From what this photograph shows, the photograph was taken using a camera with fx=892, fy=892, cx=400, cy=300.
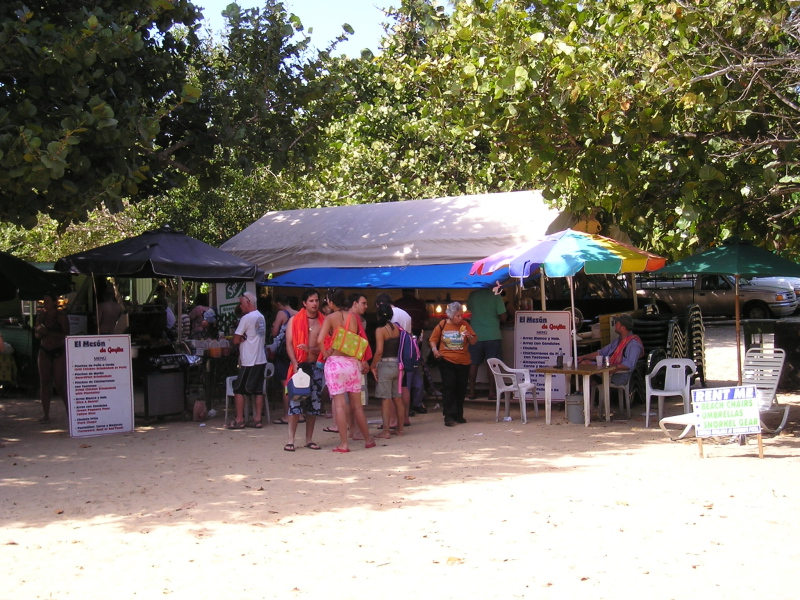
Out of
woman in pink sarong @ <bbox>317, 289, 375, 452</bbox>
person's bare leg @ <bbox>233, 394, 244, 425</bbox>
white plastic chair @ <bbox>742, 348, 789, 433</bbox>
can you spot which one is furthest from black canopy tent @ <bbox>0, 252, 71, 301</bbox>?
white plastic chair @ <bbox>742, 348, 789, 433</bbox>

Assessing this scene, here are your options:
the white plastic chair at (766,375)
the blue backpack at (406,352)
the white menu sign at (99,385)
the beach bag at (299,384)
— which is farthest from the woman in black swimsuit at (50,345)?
the white plastic chair at (766,375)

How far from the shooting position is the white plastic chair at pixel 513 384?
1091 centimetres

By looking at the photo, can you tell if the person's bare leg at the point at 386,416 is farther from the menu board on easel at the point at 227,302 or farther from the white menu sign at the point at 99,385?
the menu board on easel at the point at 227,302

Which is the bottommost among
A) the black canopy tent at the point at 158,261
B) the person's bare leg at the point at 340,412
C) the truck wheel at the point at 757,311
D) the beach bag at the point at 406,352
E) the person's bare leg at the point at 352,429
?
the person's bare leg at the point at 352,429

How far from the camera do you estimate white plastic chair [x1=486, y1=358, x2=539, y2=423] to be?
10.9 m

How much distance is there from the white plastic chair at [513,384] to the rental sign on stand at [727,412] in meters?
2.86

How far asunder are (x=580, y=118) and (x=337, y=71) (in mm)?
4691

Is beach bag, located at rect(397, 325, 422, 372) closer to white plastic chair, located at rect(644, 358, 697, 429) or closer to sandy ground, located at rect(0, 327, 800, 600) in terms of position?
sandy ground, located at rect(0, 327, 800, 600)

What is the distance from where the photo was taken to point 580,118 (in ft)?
33.1

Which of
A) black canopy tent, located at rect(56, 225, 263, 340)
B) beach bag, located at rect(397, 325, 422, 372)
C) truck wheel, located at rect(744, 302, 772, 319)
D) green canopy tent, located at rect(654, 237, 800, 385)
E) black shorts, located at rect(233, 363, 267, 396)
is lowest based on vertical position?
black shorts, located at rect(233, 363, 267, 396)

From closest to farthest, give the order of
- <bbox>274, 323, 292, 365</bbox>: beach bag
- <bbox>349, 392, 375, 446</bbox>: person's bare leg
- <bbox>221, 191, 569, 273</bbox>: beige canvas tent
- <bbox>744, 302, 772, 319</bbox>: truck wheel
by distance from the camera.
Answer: <bbox>349, 392, 375, 446</bbox>: person's bare leg, <bbox>274, 323, 292, 365</bbox>: beach bag, <bbox>221, 191, 569, 273</bbox>: beige canvas tent, <bbox>744, 302, 772, 319</bbox>: truck wheel

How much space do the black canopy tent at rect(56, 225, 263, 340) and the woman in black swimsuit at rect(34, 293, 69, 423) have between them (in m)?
0.57

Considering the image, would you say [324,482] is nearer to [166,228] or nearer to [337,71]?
[166,228]

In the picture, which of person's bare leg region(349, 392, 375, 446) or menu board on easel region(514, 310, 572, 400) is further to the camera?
menu board on easel region(514, 310, 572, 400)
